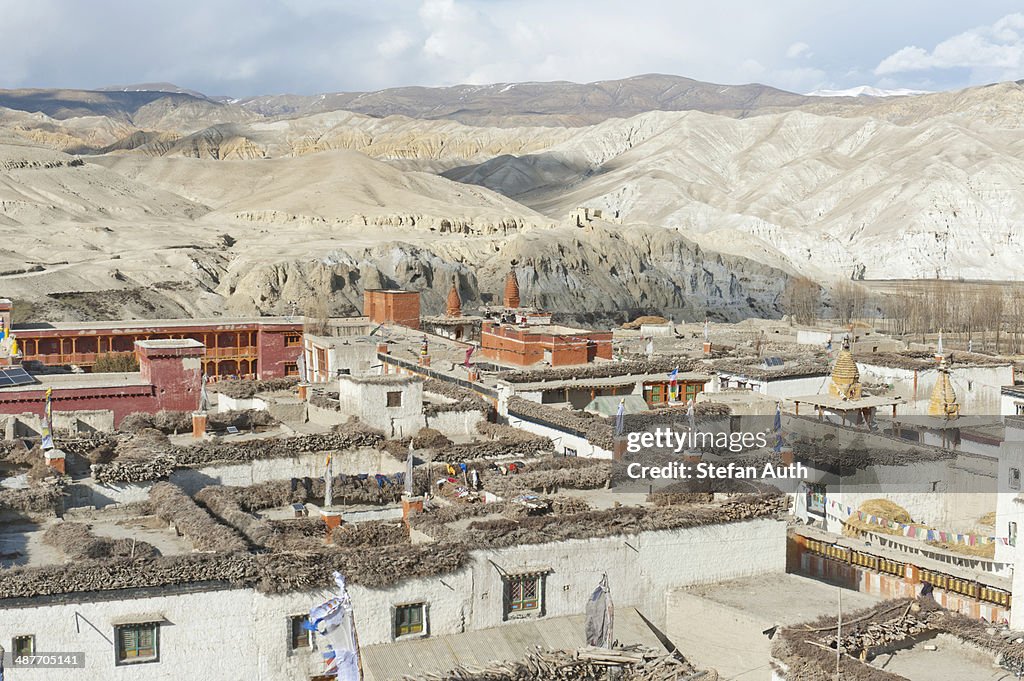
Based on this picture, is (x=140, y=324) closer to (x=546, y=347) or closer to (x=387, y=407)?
(x=546, y=347)

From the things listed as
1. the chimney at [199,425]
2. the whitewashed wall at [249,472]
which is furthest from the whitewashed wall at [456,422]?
the chimney at [199,425]

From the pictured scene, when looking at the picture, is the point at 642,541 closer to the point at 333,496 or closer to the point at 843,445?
the point at 333,496

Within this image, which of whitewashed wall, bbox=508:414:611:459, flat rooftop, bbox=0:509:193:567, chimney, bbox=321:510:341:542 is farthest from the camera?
whitewashed wall, bbox=508:414:611:459

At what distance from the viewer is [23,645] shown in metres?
17.8

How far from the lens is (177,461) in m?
27.4

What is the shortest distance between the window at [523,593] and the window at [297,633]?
11.6 ft

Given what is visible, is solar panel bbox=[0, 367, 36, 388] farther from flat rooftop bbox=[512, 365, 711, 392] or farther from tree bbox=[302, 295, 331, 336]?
tree bbox=[302, 295, 331, 336]

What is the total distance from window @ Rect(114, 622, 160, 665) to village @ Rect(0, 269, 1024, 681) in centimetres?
3

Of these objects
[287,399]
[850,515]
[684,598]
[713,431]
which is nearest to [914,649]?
[684,598]

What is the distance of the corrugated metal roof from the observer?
19.2 meters

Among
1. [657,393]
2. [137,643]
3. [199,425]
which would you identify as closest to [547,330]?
[657,393]

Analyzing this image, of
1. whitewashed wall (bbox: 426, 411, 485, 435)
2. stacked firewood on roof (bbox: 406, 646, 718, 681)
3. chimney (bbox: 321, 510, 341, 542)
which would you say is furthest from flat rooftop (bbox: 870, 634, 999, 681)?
whitewashed wall (bbox: 426, 411, 485, 435)

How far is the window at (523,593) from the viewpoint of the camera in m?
20.9

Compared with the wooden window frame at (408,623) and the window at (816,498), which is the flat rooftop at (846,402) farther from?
the wooden window frame at (408,623)
